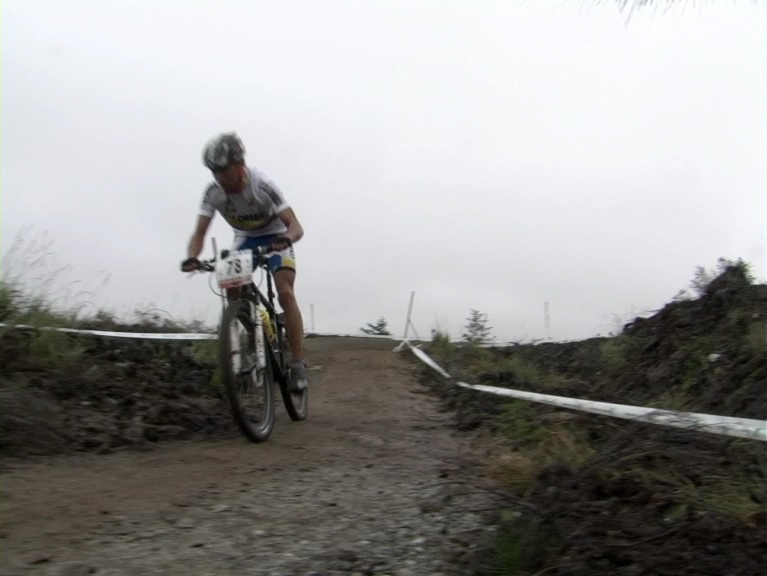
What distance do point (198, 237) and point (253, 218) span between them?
36 centimetres

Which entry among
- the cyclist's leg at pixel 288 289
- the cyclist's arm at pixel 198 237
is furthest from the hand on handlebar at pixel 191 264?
the cyclist's leg at pixel 288 289

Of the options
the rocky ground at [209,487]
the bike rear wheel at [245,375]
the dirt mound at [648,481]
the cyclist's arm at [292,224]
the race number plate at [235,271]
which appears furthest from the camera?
the cyclist's arm at [292,224]

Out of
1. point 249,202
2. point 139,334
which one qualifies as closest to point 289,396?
point 249,202

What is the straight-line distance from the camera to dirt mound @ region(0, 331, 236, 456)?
3.56m

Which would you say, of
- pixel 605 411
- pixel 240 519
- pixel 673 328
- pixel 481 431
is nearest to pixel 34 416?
pixel 240 519

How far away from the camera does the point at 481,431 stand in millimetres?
4289

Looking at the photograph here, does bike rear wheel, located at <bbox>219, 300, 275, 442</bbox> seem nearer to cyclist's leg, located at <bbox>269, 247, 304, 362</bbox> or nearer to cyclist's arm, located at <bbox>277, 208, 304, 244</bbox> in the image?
cyclist's leg, located at <bbox>269, 247, 304, 362</bbox>

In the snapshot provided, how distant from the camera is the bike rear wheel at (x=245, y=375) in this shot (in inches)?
145

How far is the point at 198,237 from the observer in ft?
14.6

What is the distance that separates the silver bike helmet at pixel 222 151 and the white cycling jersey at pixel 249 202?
0.27 metres

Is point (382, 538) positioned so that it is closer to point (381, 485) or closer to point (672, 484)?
point (381, 485)

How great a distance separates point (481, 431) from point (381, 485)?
135cm

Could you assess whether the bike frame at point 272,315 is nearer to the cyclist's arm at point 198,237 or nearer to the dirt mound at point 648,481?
the cyclist's arm at point 198,237

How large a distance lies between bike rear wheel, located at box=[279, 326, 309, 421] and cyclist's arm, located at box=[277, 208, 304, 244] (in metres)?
0.76
